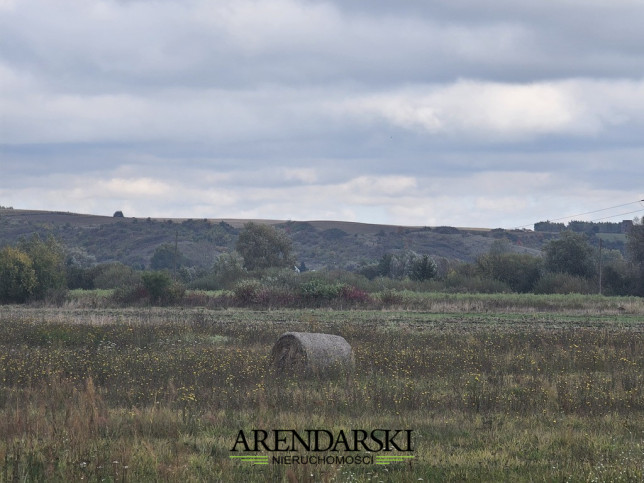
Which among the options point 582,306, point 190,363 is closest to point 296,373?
point 190,363

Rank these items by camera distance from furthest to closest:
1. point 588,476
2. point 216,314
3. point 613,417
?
point 216,314 < point 613,417 < point 588,476

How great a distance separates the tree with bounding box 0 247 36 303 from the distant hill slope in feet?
273

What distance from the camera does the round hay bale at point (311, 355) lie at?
18875 mm

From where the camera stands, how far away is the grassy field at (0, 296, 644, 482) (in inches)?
391

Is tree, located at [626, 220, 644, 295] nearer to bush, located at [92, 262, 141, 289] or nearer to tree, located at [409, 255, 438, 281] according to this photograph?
tree, located at [409, 255, 438, 281]

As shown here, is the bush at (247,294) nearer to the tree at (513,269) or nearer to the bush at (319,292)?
the bush at (319,292)

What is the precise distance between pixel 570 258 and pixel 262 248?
3419 centimetres

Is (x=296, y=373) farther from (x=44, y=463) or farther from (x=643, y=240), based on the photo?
(x=643, y=240)

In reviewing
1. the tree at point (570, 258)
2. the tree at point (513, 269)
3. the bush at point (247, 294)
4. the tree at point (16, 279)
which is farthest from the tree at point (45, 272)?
the tree at point (570, 258)

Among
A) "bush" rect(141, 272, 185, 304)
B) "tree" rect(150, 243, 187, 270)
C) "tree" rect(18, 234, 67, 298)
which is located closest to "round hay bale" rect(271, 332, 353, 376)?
"bush" rect(141, 272, 185, 304)

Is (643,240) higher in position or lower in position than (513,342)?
higher

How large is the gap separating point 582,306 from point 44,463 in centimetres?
4389

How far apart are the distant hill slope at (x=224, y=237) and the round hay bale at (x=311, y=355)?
117346 mm

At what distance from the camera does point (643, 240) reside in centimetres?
6906
